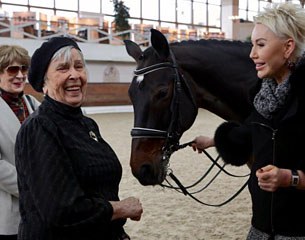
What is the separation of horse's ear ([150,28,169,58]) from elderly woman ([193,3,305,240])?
0.86 metres

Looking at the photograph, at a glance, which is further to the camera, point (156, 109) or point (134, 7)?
point (134, 7)

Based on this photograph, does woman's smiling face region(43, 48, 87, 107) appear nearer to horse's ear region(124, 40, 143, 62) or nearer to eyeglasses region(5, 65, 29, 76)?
eyeglasses region(5, 65, 29, 76)

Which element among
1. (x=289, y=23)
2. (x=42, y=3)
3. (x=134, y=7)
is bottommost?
(x=289, y=23)

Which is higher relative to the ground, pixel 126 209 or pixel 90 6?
pixel 90 6

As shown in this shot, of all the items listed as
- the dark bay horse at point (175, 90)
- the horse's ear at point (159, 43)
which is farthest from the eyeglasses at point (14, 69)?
the horse's ear at point (159, 43)

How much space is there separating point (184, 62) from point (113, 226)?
124cm

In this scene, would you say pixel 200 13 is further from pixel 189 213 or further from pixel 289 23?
pixel 289 23

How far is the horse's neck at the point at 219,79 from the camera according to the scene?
8.53ft

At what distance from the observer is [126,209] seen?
1.61 m

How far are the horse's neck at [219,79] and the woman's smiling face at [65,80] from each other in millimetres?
1047

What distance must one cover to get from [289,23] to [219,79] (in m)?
1.08

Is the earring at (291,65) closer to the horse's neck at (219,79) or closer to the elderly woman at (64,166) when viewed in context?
the elderly woman at (64,166)

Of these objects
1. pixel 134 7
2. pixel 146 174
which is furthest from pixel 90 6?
pixel 146 174

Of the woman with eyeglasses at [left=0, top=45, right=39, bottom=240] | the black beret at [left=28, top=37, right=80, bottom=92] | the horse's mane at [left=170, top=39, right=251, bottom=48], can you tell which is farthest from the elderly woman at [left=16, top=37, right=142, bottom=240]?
the horse's mane at [left=170, top=39, right=251, bottom=48]
